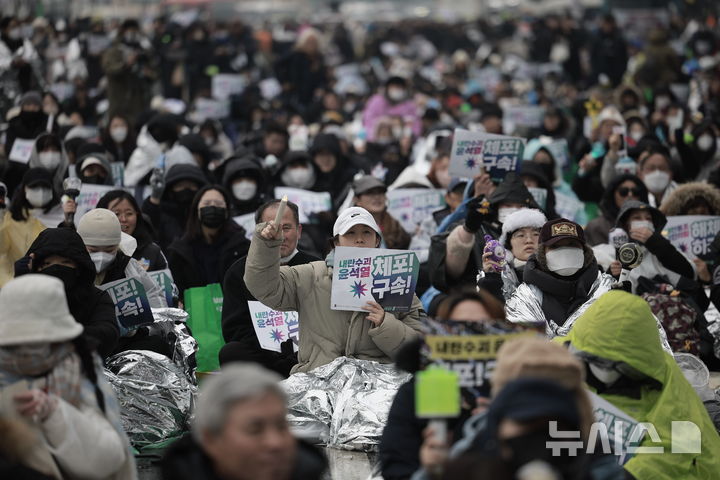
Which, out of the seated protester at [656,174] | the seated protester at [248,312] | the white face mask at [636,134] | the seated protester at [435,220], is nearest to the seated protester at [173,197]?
the seated protester at [435,220]

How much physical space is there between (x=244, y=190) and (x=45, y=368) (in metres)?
7.61

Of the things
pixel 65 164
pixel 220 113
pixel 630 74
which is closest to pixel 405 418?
pixel 65 164

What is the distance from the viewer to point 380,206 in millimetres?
11555

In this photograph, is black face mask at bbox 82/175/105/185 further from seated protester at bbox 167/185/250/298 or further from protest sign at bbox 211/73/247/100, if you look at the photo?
protest sign at bbox 211/73/247/100

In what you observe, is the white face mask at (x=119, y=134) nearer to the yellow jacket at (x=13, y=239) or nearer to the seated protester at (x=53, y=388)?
the yellow jacket at (x=13, y=239)

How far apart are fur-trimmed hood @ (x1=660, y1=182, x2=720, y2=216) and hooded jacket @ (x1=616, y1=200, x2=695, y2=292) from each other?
4.58 ft

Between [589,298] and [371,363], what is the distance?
1.33 metres

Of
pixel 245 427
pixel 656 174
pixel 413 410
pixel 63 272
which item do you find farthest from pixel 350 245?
pixel 656 174

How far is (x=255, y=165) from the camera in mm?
13055

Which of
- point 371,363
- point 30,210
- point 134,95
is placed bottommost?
point 371,363

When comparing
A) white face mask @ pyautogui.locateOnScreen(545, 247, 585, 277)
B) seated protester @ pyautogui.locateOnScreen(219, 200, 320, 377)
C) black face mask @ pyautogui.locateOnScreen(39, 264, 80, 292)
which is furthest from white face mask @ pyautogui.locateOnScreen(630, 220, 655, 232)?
black face mask @ pyautogui.locateOnScreen(39, 264, 80, 292)

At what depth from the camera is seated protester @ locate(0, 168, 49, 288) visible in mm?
10461

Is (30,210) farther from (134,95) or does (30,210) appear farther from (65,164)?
(134,95)

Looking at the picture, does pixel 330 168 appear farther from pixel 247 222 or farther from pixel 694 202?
pixel 694 202
